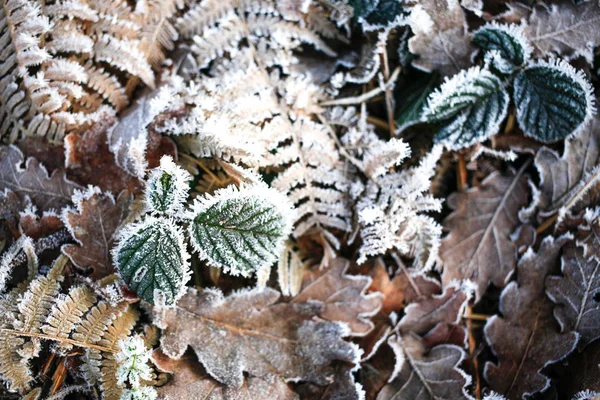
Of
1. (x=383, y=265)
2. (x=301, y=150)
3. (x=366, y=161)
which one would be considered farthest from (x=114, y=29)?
(x=383, y=265)

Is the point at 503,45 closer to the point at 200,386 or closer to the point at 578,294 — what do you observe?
the point at 578,294

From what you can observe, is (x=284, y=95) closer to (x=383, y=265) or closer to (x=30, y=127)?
(x=383, y=265)

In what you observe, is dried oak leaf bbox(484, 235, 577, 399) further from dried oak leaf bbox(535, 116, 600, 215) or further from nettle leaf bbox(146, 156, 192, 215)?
nettle leaf bbox(146, 156, 192, 215)

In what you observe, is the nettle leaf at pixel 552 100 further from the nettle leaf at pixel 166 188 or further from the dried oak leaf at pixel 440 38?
the nettle leaf at pixel 166 188

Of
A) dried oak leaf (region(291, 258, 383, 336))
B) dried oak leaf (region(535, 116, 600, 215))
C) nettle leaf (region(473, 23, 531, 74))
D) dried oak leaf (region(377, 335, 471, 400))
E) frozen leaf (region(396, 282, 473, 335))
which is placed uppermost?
nettle leaf (region(473, 23, 531, 74))

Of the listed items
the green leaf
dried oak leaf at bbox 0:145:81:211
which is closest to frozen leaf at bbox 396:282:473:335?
the green leaf
